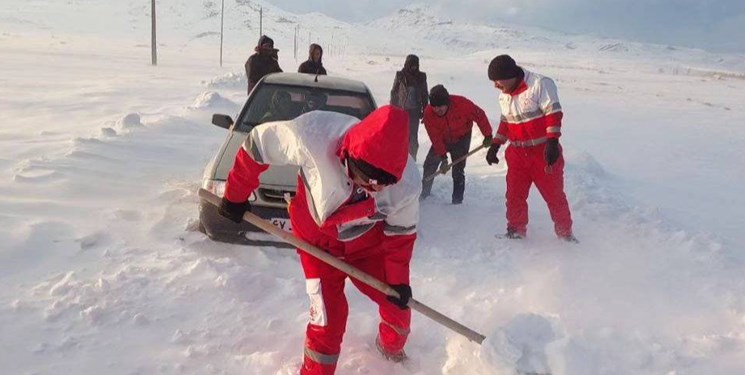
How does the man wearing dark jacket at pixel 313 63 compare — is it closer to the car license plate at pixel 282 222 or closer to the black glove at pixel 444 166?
the black glove at pixel 444 166

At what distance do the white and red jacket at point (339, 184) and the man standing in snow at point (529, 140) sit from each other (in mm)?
2229

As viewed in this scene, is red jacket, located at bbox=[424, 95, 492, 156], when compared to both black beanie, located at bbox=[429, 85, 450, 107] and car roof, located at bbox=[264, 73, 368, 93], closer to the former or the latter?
black beanie, located at bbox=[429, 85, 450, 107]

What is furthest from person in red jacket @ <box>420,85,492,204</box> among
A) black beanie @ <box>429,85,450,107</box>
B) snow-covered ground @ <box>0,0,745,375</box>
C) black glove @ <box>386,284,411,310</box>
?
black glove @ <box>386,284,411,310</box>

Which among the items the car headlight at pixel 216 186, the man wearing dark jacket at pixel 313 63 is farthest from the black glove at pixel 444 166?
the man wearing dark jacket at pixel 313 63

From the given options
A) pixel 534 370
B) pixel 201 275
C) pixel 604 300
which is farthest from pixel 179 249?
pixel 604 300

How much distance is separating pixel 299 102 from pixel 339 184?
3208 millimetres

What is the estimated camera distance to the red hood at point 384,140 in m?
2.19

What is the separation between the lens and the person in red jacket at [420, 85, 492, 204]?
19.4 feet

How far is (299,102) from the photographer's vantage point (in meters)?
5.56

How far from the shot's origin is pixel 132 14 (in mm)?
115688

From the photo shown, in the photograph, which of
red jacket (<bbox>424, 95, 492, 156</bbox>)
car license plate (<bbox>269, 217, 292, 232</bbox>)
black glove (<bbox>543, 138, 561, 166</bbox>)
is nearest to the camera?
car license plate (<bbox>269, 217, 292, 232</bbox>)

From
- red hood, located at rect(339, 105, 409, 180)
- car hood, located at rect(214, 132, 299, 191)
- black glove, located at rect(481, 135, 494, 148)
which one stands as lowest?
car hood, located at rect(214, 132, 299, 191)

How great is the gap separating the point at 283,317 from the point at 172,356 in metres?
0.71

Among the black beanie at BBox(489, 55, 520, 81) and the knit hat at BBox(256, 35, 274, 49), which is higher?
the black beanie at BBox(489, 55, 520, 81)
